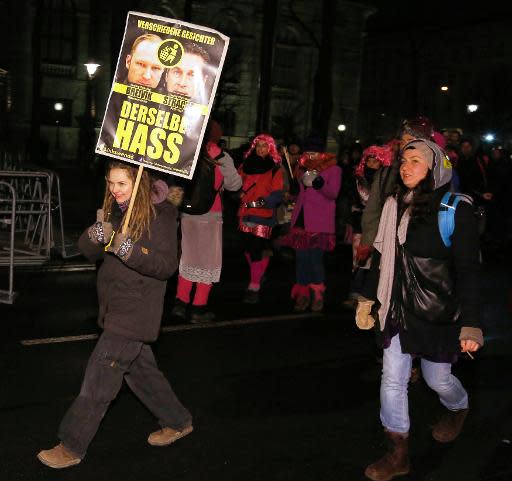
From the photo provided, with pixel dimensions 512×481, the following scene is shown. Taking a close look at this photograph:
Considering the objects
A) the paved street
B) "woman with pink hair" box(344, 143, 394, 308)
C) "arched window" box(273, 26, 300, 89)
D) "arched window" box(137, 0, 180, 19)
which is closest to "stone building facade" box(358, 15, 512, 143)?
"arched window" box(273, 26, 300, 89)

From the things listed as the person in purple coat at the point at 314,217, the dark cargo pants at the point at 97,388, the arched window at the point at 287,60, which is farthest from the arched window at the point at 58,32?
the dark cargo pants at the point at 97,388

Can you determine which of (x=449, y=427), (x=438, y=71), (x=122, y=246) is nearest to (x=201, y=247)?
(x=449, y=427)

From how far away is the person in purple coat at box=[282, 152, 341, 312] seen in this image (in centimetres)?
860

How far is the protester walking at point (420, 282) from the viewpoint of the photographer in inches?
173

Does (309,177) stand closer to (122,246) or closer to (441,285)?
(441,285)

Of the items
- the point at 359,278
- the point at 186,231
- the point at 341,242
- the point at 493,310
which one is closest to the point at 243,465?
the point at 186,231

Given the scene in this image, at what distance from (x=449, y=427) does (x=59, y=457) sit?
2364 mm

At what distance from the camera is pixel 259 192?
891cm

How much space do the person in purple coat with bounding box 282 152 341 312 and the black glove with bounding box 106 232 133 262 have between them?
448 cm

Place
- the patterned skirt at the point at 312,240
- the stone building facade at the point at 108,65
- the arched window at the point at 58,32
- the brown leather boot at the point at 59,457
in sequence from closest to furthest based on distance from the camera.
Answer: the brown leather boot at the point at 59,457
the patterned skirt at the point at 312,240
the stone building facade at the point at 108,65
the arched window at the point at 58,32

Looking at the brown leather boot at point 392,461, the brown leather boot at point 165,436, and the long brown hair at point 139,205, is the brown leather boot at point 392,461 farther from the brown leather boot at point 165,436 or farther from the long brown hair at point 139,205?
the long brown hair at point 139,205

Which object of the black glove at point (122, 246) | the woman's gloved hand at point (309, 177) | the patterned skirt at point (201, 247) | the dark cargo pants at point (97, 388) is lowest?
the dark cargo pants at point (97, 388)

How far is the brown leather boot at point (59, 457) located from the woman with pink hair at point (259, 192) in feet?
15.7

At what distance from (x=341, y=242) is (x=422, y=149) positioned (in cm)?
1037
